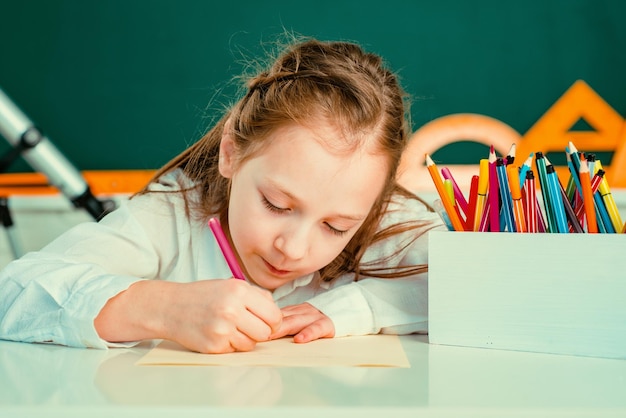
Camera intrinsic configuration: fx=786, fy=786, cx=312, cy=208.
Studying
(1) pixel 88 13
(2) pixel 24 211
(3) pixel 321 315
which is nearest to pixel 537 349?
(3) pixel 321 315

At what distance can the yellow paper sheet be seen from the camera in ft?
1.78

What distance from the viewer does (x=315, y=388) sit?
457mm

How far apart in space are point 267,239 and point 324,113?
0.48ft

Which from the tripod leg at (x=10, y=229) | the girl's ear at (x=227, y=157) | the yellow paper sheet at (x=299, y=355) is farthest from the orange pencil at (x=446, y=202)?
the tripod leg at (x=10, y=229)

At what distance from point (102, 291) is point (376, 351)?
9.1 inches

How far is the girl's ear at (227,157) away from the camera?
85cm

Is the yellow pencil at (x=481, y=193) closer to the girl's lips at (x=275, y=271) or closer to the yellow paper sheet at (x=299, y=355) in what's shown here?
the yellow paper sheet at (x=299, y=355)

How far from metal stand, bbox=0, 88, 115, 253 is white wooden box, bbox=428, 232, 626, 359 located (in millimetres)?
941

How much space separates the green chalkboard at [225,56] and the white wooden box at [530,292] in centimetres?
130

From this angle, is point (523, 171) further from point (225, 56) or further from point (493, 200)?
point (225, 56)

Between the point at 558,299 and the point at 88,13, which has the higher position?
the point at 88,13

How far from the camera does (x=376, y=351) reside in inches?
24.1

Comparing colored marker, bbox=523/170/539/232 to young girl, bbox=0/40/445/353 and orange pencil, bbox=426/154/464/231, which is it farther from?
young girl, bbox=0/40/445/353

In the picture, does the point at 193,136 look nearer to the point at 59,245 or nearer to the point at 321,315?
the point at 59,245
